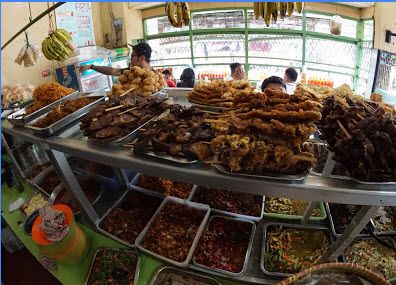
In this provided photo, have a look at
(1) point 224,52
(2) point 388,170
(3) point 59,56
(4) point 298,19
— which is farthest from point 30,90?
(4) point 298,19

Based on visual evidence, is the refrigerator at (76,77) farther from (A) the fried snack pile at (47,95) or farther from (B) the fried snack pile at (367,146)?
(B) the fried snack pile at (367,146)

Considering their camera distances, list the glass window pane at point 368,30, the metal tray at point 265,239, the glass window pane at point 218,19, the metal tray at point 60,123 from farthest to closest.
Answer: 1. the glass window pane at point 218,19
2. the glass window pane at point 368,30
3. the metal tray at point 60,123
4. the metal tray at point 265,239

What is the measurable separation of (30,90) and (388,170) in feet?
21.0

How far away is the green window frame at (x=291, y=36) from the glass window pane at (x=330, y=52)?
2 cm

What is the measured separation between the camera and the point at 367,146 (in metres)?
1.57

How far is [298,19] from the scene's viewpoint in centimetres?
905

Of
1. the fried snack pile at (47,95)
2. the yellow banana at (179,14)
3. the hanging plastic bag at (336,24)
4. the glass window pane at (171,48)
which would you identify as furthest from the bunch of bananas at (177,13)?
the glass window pane at (171,48)

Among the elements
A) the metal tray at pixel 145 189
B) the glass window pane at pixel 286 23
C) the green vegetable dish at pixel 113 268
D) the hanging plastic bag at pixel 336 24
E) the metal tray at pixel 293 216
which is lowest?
the green vegetable dish at pixel 113 268

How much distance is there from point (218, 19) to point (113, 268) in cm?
991

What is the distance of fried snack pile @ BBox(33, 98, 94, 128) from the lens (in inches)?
108

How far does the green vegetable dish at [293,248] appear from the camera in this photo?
225 centimetres

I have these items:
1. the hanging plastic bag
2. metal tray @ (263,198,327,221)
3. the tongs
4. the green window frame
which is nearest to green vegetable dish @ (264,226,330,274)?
metal tray @ (263,198,327,221)

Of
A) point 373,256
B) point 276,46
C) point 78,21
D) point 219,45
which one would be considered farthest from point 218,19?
point 373,256

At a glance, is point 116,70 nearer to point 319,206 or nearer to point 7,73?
point 319,206
